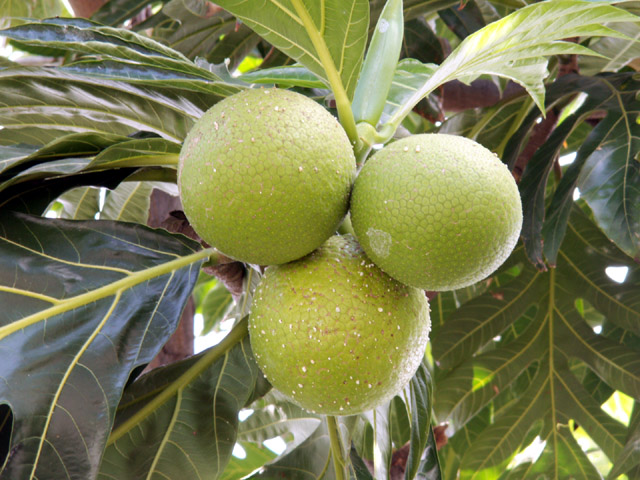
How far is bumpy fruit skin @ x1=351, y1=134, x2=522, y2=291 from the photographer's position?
2.63 feet

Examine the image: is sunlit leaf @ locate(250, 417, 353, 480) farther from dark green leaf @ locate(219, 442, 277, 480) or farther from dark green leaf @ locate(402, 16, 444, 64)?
dark green leaf @ locate(402, 16, 444, 64)

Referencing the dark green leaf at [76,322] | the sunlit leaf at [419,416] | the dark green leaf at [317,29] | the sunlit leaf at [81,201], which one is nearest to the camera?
the dark green leaf at [76,322]

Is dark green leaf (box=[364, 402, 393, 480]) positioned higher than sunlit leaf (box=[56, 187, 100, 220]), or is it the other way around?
sunlit leaf (box=[56, 187, 100, 220])

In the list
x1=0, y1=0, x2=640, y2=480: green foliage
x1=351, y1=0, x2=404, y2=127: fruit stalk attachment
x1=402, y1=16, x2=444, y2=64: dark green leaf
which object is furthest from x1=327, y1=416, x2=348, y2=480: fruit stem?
x1=402, y1=16, x2=444, y2=64: dark green leaf

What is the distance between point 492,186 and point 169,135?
0.56m

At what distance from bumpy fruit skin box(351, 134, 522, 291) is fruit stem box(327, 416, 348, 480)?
37cm

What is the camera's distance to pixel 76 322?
2.78ft

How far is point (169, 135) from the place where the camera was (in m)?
1.12

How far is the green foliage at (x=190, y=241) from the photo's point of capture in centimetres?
82

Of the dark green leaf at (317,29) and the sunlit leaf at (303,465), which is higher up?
the dark green leaf at (317,29)

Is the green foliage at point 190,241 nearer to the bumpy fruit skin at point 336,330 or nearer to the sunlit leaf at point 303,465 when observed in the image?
the sunlit leaf at point 303,465

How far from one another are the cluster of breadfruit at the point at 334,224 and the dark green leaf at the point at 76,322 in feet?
0.43

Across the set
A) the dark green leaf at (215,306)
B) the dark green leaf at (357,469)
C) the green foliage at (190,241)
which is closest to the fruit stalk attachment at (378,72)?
the green foliage at (190,241)

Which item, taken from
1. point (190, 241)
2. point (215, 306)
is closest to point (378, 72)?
point (190, 241)
